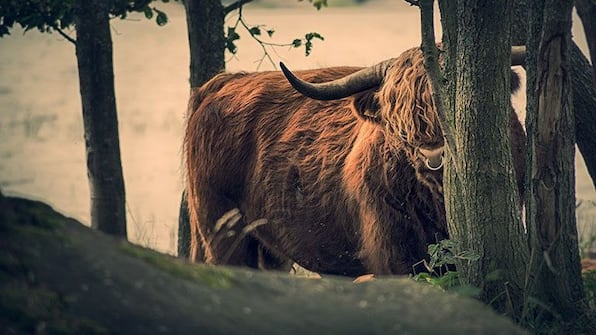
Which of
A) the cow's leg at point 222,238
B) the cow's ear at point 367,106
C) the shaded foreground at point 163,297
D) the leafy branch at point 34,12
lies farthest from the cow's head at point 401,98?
the shaded foreground at point 163,297

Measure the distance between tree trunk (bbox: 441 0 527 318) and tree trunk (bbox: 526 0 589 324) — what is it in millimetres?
122

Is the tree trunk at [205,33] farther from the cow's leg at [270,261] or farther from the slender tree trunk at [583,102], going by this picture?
Answer: the slender tree trunk at [583,102]

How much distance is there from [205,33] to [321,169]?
1.54 metres

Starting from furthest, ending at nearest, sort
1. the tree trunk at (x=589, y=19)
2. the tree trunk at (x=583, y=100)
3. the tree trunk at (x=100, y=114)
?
1. the tree trunk at (x=100, y=114)
2. the tree trunk at (x=589, y=19)
3. the tree trunk at (x=583, y=100)

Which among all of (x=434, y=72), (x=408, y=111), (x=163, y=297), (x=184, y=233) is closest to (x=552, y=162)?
(x=434, y=72)

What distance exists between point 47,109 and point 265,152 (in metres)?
14.6

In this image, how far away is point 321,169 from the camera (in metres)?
7.78

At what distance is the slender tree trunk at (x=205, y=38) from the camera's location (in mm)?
8648

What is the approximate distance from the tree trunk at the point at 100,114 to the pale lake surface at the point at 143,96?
0.83 metres

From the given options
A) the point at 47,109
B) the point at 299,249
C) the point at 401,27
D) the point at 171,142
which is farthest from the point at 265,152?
the point at 401,27

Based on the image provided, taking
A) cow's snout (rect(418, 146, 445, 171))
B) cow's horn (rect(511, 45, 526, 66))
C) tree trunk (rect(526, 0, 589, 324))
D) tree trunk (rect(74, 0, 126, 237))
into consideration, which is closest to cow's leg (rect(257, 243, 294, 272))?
tree trunk (rect(74, 0, 126, 237))

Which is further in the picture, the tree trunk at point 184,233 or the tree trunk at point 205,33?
the tree trunk at point 184,233

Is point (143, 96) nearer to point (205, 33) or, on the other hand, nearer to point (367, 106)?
point (205, 33)

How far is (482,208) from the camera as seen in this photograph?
569 centimetres
